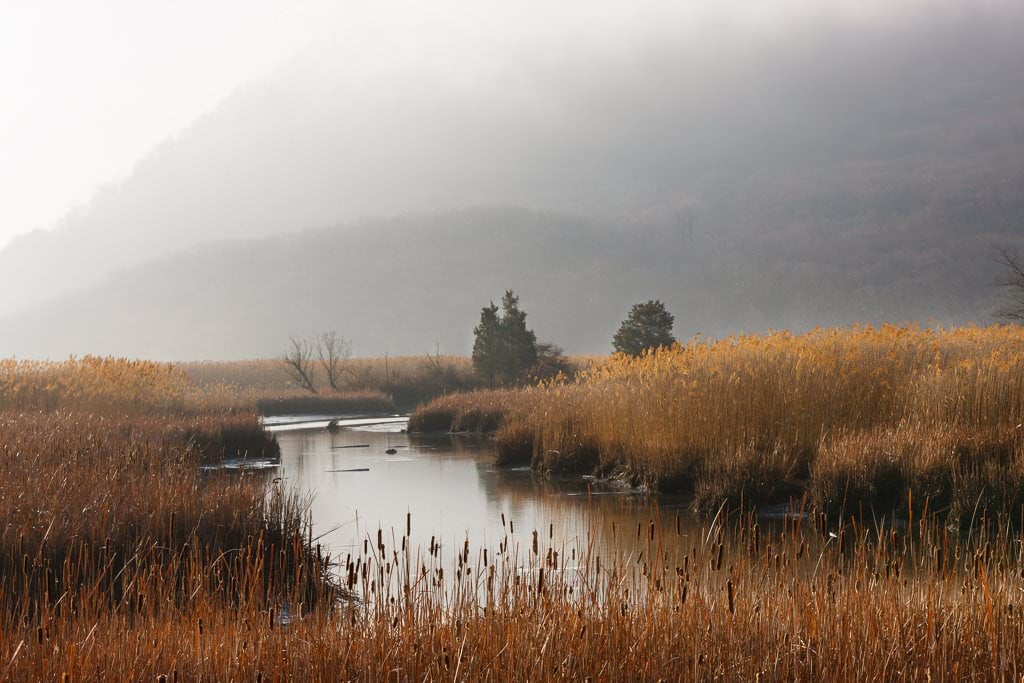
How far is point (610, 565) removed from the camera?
8.36 metres

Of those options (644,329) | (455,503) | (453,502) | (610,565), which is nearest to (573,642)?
(610,565)

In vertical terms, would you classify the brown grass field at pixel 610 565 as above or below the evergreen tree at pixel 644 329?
below

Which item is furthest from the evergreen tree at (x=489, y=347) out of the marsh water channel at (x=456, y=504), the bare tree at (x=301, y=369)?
the marsh water channel at (x=456, y=504)

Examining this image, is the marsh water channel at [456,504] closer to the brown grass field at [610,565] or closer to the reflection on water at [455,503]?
the reflection on water at [455,503]

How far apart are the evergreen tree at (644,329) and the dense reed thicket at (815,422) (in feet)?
60.7

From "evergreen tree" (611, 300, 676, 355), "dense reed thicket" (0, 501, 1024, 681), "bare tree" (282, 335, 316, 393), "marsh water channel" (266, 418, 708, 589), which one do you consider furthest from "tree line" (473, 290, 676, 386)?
"dense reed thicket" (0, 501, 1024, 681)

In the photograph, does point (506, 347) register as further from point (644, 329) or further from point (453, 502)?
point (453, 502)

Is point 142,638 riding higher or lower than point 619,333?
lower

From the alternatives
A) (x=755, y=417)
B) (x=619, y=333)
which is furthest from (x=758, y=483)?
(x=619, y=333)

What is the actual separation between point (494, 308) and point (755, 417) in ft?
89.1

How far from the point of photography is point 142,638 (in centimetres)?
498

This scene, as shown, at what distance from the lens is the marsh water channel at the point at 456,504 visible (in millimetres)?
10211

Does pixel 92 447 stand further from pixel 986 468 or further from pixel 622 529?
pixel 986 468

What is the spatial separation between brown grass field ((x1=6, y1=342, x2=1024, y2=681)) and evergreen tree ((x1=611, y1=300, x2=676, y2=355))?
1824cm
